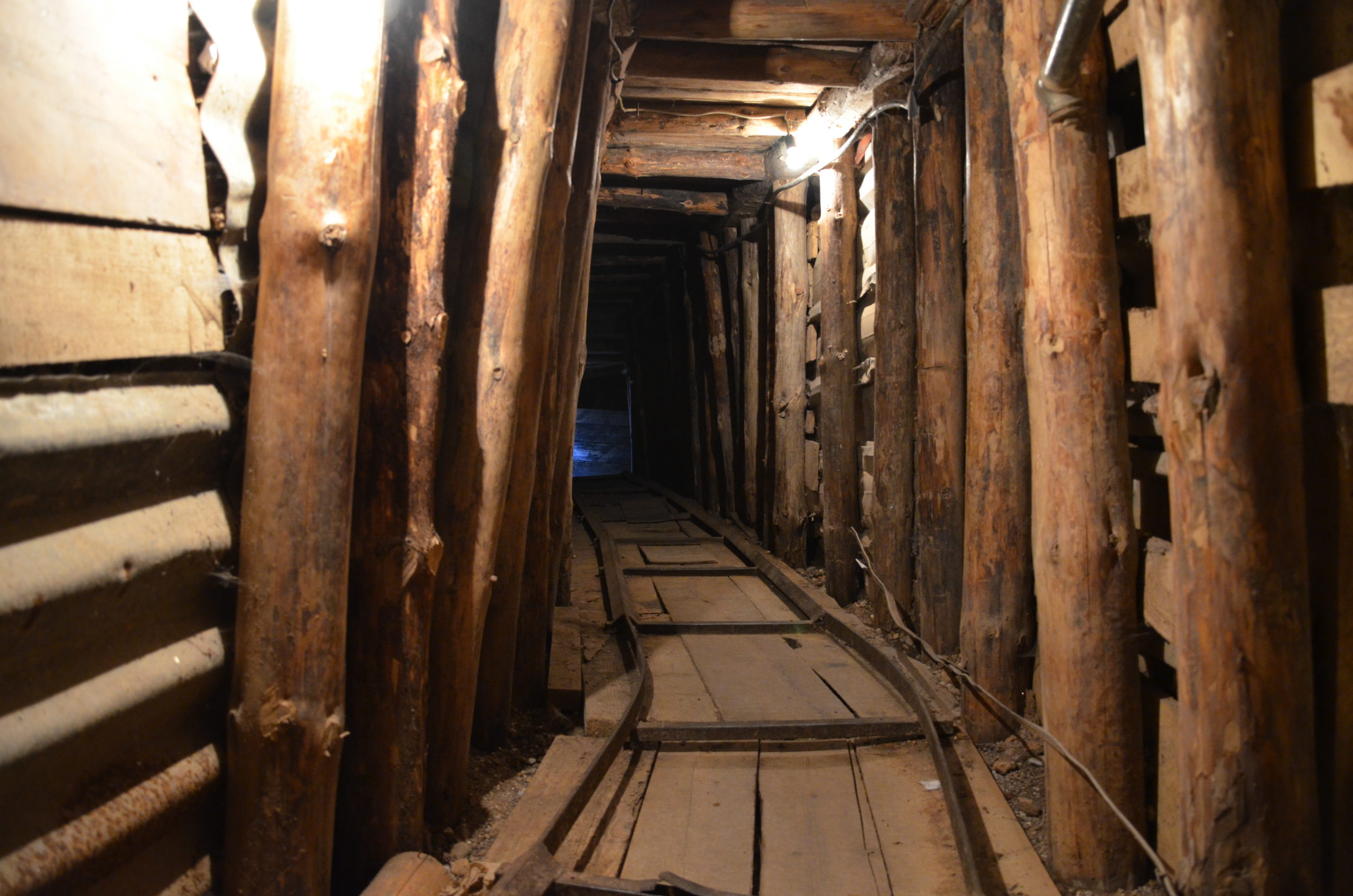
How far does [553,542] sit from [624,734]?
87 centimetres

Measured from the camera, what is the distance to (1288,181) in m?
1.63

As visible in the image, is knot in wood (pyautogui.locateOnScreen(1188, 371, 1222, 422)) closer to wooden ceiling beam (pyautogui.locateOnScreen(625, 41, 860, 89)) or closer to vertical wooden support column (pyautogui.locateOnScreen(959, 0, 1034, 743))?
vertical wooden support column (pyautogui.locateOnScreen(959, 0, 1034, 743))

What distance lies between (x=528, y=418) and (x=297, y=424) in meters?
1.06

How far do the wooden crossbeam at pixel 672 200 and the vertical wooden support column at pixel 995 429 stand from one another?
4047mm

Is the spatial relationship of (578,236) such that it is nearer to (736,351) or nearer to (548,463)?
(548,463)

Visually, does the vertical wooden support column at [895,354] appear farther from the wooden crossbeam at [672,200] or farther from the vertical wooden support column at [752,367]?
the wooden crossbeam at [672,200]

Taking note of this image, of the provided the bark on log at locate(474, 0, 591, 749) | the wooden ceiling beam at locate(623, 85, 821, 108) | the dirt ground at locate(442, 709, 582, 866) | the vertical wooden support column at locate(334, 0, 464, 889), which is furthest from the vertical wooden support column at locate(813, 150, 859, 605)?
the vertical wooden support column at locate(334, 0, 464, 889)

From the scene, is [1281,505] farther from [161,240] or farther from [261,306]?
[161,240]

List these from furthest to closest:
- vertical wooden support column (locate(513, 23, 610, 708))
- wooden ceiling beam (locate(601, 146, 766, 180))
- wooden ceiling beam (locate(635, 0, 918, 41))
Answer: wooden ceiling beam (locate(601, 146, 766, 180))
wooden ceiling beam (locate(635, 0, 918, 41))
vertical wooden support column (locate(513, 23, 610, 708))

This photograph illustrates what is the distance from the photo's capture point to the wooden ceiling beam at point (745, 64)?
446cm

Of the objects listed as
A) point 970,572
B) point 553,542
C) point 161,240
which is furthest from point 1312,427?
point 553,542

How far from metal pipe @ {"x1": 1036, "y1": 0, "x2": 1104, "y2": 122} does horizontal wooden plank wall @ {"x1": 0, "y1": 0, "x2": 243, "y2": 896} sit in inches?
68.7

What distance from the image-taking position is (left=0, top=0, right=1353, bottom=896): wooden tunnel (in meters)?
1.40

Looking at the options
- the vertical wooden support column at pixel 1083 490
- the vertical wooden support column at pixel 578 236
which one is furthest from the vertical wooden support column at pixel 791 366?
the vertical wooden support column at pixel 1083 490
